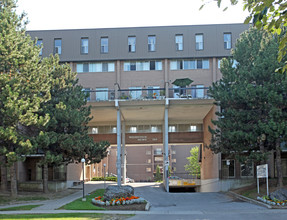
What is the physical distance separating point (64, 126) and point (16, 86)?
194 inches

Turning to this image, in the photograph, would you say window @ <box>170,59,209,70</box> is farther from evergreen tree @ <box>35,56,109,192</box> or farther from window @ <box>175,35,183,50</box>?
evergreen tree @ <box>35,56,109,192</box>

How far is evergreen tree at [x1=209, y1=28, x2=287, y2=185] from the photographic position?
76.4 ft

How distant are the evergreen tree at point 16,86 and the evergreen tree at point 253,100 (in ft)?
40.6

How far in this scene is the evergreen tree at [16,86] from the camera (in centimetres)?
2144

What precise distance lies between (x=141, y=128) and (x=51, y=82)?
15.3m

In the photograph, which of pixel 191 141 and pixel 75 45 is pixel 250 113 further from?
pixel 75 45

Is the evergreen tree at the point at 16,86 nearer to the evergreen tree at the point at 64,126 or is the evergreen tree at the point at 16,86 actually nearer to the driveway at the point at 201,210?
the evergreen tree at the point at 64,126

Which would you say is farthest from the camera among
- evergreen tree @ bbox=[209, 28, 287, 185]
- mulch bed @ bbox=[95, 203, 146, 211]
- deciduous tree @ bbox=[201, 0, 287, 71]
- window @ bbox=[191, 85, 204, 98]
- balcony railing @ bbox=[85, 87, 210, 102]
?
window @ bbox=[191, 85, 204, 98]

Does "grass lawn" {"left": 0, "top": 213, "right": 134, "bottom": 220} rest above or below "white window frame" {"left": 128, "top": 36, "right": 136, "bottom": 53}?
below

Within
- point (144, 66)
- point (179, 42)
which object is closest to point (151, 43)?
point (144, 66)

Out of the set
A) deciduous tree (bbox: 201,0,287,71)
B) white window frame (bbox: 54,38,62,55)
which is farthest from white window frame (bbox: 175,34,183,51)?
deciduous tree (bbox: 201,0,287,71)

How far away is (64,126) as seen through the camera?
85.5 ft

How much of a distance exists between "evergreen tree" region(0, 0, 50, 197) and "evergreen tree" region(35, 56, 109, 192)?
1343mm

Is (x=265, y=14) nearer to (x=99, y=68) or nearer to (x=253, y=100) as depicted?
(x=253, y=100)
